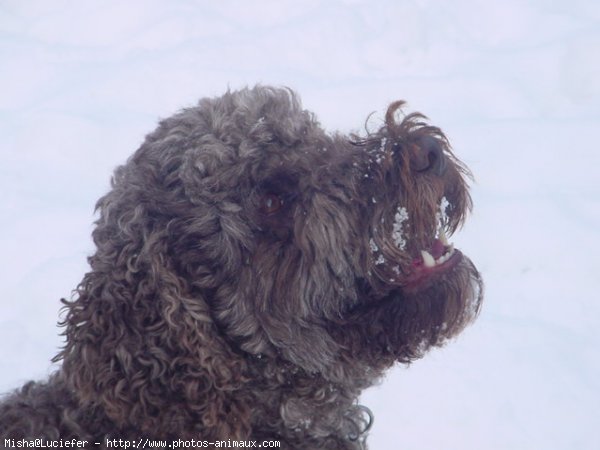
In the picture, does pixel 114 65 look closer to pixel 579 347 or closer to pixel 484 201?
pixel 484 201

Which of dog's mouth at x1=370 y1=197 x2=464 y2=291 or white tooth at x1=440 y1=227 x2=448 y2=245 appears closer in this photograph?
dog's mouth at x1=370 y1=197 x2=464 y2=291

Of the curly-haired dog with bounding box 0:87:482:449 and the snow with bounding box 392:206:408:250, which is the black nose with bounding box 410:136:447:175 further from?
the snow with bounding box 392:206:408:250

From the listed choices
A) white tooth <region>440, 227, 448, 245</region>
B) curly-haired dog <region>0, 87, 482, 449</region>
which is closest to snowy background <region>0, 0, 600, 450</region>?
curly-haired dog <region>0, 87, 482, 449</region>

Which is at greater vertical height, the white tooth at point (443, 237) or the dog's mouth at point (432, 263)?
the white tooth at point (443, 237)

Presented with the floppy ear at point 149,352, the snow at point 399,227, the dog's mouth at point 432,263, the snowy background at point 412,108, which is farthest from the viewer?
the snowy background at point 412,108

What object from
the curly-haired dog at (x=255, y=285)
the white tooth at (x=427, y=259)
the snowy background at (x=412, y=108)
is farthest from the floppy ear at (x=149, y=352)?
the snowy background at (x=412, y=108)

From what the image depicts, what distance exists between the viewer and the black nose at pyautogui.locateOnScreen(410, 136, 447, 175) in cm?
330

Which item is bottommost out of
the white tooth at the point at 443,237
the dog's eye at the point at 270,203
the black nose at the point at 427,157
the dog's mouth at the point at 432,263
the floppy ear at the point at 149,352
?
the floppy ear at the point at 149,352

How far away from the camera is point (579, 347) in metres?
5.09

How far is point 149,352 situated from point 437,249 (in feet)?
4.17

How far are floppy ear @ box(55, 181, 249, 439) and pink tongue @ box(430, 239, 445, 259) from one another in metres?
0.94

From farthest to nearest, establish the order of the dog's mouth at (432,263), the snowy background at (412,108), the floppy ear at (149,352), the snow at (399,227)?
the snowy background at (412,108), the dog's mouth at (432,263), the snow at (399,227), the floppy ear at (149,352)

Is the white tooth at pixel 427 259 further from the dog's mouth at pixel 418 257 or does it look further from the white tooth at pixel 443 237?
the white tooth at pixel 443 237

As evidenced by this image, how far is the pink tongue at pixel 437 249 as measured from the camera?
11.4 ft
